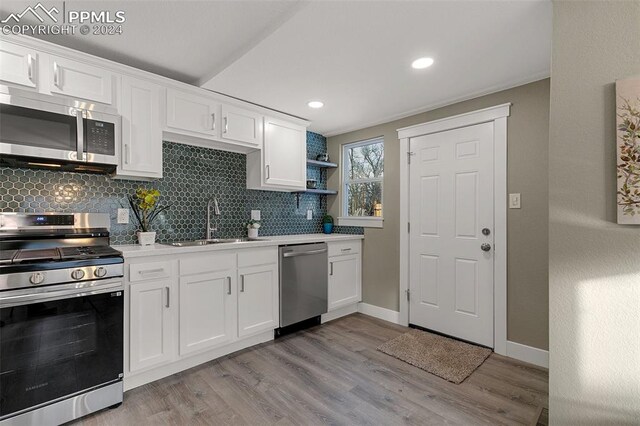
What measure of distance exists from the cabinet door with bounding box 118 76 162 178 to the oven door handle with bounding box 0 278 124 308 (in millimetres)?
856

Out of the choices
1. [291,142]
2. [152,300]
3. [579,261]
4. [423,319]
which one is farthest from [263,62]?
[423,319]

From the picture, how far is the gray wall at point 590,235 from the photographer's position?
1.41 meters

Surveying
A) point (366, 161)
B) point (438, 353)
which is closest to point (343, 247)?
point (366, 161)

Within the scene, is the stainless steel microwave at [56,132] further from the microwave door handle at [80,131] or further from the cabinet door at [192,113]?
the cabinet door at [192,113]

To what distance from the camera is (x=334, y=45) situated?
6.61 feet

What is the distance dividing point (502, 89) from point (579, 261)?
1799 mm

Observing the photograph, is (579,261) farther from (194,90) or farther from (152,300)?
(194,90)

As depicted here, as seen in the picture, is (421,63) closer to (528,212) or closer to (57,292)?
(528,212)

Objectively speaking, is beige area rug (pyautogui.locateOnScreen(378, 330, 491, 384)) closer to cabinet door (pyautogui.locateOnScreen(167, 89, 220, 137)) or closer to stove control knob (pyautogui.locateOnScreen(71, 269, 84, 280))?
stove control knob (pyautogui.locateOnScreen(71, 269, 84, 280))

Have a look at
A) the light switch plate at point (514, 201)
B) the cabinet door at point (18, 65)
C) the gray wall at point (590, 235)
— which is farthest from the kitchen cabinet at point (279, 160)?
the gray wall at point (590, 235)

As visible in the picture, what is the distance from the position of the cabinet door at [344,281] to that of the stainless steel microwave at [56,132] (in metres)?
2.33

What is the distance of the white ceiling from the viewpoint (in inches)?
67.7

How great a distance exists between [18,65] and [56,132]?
421 millimetres

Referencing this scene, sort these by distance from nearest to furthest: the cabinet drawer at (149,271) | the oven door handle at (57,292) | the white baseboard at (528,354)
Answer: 1. the oven door handle at (57,292)
2. the cabinet drawer at (149,271)
3. the white baseboard at (528,354)
